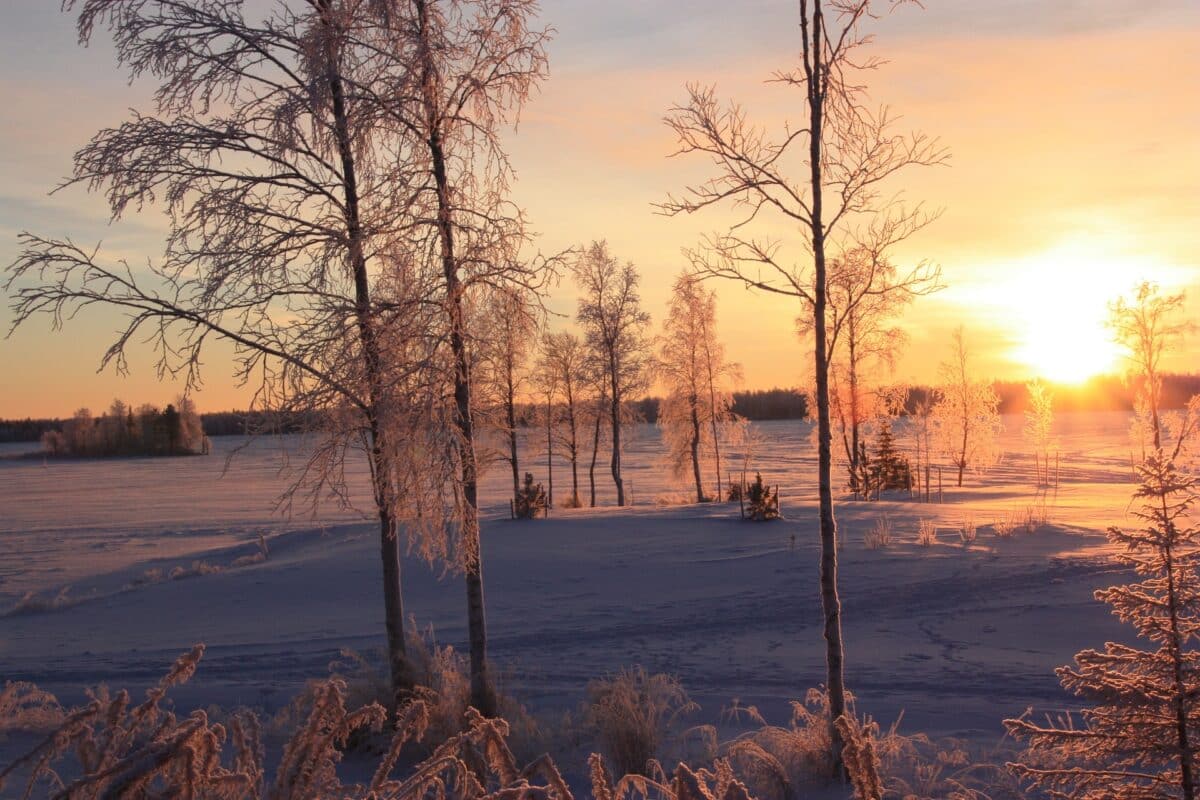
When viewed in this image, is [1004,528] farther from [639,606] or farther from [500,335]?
[500,335]

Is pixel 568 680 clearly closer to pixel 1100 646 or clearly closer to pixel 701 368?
pixel 1100 646

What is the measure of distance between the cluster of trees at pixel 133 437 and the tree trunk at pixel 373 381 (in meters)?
88.7

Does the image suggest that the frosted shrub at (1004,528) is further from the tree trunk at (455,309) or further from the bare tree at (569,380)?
the bare tree at (569,380)

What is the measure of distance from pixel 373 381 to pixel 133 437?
327 feet

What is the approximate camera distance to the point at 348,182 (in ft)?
27.2

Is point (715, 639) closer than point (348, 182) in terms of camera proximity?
No

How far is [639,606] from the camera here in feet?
46.8

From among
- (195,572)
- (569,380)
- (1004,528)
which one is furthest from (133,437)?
(1004,528)

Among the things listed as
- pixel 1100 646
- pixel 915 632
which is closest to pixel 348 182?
pixel 915 632

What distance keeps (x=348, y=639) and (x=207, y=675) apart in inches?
85.2

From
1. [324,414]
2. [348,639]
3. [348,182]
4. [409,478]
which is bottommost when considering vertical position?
[348,639]

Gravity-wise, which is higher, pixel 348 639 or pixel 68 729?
pixel 68 729

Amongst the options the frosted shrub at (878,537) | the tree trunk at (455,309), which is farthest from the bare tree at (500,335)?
the frosted shrub at (878,537)

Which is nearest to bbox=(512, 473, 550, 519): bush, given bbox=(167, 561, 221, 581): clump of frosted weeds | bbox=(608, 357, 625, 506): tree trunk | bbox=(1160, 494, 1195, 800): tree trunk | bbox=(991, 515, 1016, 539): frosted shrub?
bbox=(167, 561, 221, 581): clump of frosted weeds
